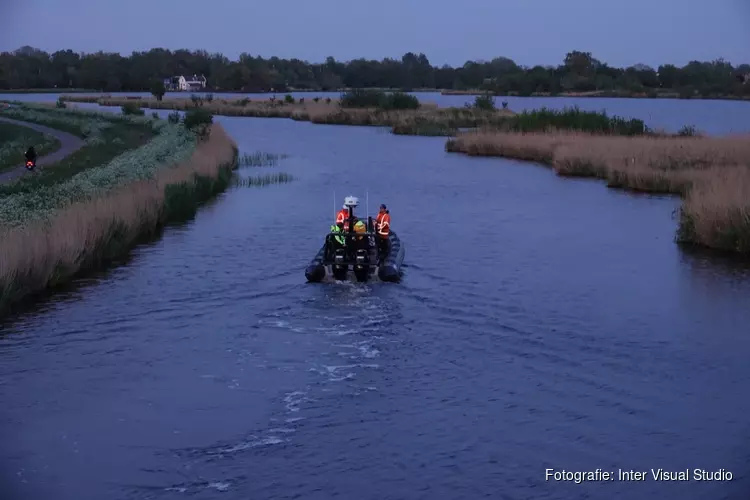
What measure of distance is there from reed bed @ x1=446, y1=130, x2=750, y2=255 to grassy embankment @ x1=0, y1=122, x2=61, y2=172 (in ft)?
68.6

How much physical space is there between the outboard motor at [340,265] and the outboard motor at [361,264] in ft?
0.77

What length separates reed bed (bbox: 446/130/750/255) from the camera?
2475 cm

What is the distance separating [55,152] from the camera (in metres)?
44.8

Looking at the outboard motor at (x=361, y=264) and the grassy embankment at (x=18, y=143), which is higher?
the grassy embankment at (x=18, y=143)

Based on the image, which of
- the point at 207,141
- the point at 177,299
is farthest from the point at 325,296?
the point at 207,141

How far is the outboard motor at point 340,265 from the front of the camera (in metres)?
19.5

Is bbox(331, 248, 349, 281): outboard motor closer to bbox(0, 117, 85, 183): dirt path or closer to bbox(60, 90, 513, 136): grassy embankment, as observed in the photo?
bbox(0, 117, 85, 183): dirt path

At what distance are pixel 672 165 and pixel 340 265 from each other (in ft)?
72.4

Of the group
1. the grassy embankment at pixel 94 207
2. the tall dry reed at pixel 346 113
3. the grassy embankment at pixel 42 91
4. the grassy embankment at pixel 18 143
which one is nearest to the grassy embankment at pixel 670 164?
the grassy embankment at pixel 94 207

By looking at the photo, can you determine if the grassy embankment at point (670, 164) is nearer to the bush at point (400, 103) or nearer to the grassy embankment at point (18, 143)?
the grassy embankment at point (18, 143)

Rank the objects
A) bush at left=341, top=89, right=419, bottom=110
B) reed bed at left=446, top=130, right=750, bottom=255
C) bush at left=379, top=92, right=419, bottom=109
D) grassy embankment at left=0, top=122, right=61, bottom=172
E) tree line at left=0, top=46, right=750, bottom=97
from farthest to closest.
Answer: tree line at left=0, top=46, right=750, bottom=97 < bush at left=341, top=89, right=419, bottom=110 < bush at left=379, top=92, right=419, bottom=109 < grassy embankment at left=0, top=122, right=61, bottom=172 < reed bed at left=446, top=130, right=750, bottom=255

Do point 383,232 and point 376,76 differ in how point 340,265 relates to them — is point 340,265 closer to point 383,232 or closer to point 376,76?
point 383,232

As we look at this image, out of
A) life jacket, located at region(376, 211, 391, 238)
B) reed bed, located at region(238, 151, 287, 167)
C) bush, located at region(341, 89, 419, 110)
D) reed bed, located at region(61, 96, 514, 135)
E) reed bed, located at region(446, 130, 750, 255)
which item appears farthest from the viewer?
bush, located at region(341, 89, 419, 110)

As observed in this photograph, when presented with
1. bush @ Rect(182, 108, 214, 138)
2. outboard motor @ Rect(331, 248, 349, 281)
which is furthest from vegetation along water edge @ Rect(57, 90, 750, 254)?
bush @ Rect(182, 108, 214, 138)
